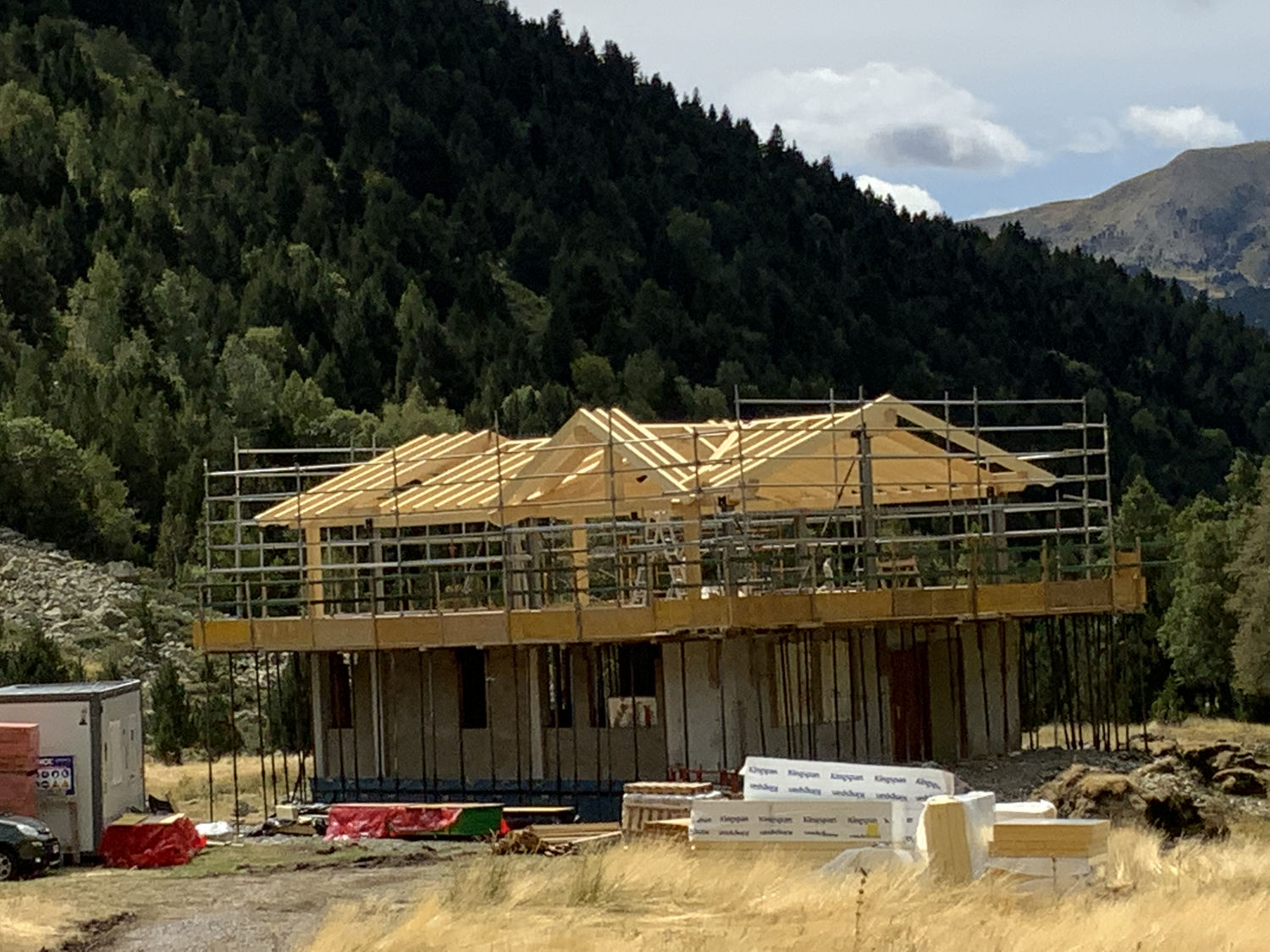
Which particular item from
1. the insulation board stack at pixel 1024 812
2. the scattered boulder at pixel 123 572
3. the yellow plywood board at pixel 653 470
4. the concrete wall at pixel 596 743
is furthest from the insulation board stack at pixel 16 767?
the scattered boulder at pixel 123 572

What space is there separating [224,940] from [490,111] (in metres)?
181

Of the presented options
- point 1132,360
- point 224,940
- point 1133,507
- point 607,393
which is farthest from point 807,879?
point 1132,360

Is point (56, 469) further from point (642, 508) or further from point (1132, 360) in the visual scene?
point (1132, 360)

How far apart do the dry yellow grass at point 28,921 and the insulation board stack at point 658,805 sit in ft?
25.3

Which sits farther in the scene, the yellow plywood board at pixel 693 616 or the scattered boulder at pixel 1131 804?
the yellow plywood board at pixel 693 616

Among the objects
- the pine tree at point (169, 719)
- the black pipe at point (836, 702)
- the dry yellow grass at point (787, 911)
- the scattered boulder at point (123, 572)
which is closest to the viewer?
the dry yellow grass at point (787, 911)

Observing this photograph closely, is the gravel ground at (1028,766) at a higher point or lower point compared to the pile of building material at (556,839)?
higher

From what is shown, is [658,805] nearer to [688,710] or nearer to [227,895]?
[688,710]

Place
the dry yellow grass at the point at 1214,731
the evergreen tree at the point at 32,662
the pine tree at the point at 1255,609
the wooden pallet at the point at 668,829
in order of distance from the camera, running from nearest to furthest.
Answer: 1. the wooden pallet at the point at 668,829
2. the dry yellow grass at the point at 1214,731
3. the evergreen tree at the point at 32,662
4. the pine tree at the point at 1255,609

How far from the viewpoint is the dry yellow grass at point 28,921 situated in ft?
72.6

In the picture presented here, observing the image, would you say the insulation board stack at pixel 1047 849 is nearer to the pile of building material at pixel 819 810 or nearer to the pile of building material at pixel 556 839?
the pile of building material at pixel 819 810

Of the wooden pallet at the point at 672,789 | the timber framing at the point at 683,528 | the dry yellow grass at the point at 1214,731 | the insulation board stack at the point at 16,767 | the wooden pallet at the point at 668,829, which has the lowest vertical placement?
the dry yellow grass at the point at 1214,731

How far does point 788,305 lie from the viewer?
169 m

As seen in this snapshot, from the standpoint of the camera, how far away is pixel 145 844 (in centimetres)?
3084
